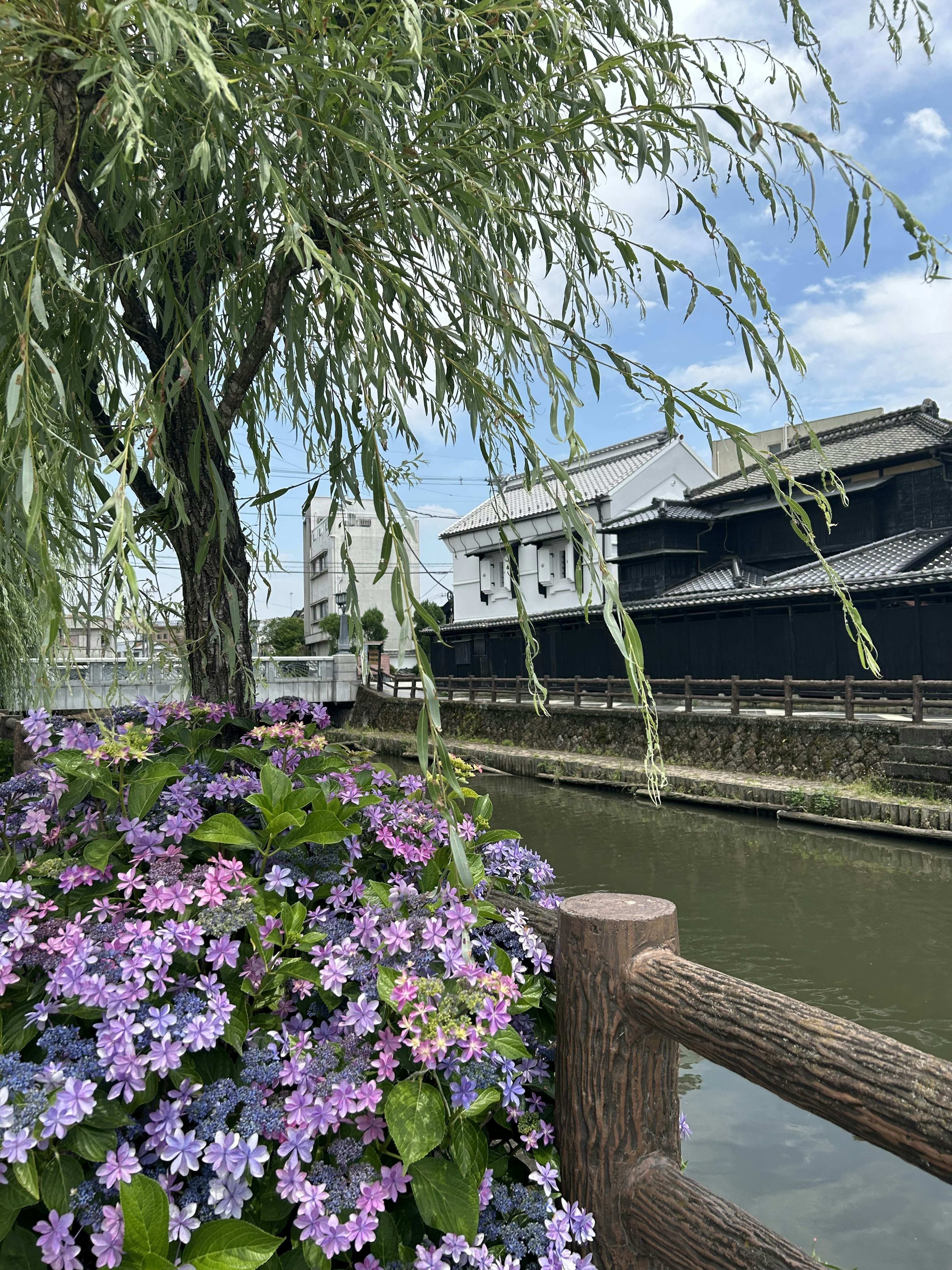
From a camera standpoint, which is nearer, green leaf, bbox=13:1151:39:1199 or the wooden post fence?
the wooden post fence

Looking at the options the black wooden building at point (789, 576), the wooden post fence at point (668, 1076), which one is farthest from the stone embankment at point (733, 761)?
the wooden post fence at point (668, 1076)

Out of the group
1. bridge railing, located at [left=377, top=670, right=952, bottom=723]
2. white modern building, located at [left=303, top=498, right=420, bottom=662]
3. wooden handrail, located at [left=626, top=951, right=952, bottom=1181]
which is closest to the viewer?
wooden handrail, located at [left=626, top=951, right=952, bottom=1181]

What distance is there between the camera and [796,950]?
800 cm

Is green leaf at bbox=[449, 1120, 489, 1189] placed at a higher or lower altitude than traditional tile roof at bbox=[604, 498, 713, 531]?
lower

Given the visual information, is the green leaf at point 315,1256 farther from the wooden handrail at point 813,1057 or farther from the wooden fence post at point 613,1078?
the wooden handrail at point 813,1057

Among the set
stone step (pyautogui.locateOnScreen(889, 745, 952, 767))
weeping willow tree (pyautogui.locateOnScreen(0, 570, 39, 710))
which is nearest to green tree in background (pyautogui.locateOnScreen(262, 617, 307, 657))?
weeping willow tree (pyautogui.locateOnScreen(0, 570, 39, 710))

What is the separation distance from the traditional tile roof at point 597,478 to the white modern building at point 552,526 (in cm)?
5

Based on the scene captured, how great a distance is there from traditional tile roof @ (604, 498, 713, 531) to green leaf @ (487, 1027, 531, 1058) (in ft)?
80.5

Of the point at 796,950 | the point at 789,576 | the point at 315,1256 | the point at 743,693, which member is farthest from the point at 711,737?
the point at 315,1256

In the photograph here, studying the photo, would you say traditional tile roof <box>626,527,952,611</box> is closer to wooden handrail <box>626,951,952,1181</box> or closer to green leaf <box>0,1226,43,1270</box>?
wooden handrail <box>626,951,952,1181</box>

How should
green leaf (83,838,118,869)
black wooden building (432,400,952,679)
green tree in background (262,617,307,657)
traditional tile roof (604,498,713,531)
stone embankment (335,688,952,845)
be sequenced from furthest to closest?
green tree in background (262,617,307,657)
traditional tile roof (604,498,713,531)
black wooden building (432,400,952,679)
stone embankment (335,688,952,845)
green leaf (83,838,118,869)

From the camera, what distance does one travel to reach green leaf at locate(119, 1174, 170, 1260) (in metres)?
1.29

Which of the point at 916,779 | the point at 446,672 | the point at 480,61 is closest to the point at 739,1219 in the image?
the point at 480,61

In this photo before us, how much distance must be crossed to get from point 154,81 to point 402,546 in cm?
138
